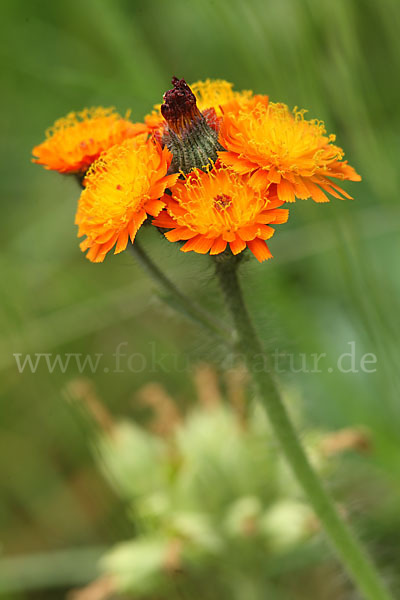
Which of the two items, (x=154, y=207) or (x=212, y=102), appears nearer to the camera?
(x=154, y=207)

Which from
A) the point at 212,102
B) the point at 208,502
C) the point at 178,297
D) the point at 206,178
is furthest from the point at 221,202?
the point at 208,502

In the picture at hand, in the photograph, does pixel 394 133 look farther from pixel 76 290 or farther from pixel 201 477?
pixel 201 477

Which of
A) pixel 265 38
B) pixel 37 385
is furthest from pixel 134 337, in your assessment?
pixel 265 38

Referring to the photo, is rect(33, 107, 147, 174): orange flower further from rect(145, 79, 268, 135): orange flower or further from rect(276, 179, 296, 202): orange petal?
rect(276, 179, 296, 202): orange petal

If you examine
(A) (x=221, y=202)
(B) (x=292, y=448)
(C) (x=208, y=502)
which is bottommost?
(B) (x=292, y=448)

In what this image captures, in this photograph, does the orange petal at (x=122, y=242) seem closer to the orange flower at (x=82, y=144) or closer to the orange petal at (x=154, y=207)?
the orange petal at (x=154, y=207)

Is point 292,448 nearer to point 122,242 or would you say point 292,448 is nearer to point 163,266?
point 122,242

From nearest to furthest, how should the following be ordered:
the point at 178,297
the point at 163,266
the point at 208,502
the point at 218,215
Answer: the point at 218,215 → the point at 178,297 → the point at 208,502 → the point at 163,266
